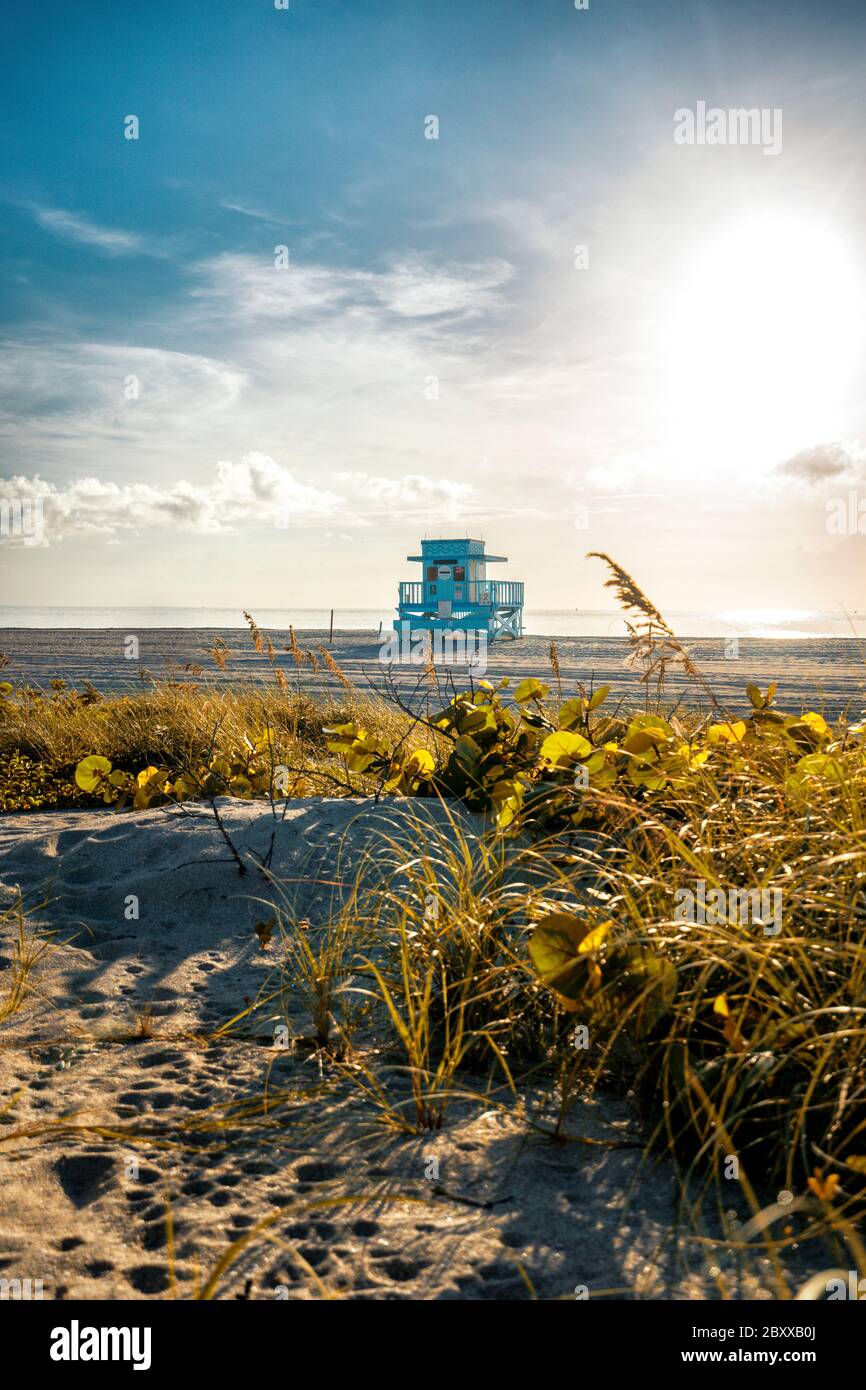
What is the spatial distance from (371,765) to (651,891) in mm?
1939

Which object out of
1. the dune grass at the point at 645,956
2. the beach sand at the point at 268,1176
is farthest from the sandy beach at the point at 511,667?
the beach sand at the point at 268,1176

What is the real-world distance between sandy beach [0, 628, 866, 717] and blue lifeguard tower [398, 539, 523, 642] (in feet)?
9.36

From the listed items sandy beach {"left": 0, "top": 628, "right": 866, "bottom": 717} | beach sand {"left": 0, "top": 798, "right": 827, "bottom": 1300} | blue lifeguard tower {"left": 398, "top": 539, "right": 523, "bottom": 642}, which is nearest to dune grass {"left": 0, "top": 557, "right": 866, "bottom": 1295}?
beach sand {"left": 0, "top": 798, "right": 827, "bottom": 1300}

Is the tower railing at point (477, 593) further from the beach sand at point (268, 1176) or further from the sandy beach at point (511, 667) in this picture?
the beach sand at point (268, 1176)

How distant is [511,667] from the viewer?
71.4 ft

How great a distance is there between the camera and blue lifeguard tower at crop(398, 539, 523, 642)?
36.7 meters

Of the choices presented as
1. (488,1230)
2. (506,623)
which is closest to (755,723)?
(488,1230)

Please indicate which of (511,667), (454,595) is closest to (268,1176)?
(511,667)

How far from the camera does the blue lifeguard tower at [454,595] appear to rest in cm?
3666

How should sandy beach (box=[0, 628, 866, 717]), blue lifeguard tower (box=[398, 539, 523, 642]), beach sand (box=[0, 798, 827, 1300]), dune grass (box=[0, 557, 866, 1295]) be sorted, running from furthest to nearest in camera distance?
blue lifeguard tower (box=[398, 539, 523, 642])
sandy beach (box=[0, 628, 866, 717])
dune grass (box=[0, 557, 866, 1295])
beach sand (box=[0, 798, 827, 1300])

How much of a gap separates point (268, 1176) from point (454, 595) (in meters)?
35.8

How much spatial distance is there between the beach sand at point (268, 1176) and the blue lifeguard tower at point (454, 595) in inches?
1351

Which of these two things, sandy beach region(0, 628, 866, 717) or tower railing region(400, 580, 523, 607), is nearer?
sandy beach region(0, 628, 866, 717)

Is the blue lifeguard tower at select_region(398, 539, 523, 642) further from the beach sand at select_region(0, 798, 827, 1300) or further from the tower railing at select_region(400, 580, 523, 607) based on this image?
the beach sand at select_region(0, 798, 827, 1300)
